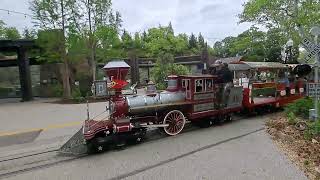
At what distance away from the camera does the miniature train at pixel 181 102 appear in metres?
9.58

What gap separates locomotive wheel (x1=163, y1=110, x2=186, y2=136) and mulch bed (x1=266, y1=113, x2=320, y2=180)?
2.86 metres

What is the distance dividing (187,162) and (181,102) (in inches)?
155

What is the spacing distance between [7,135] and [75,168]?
6.37 m

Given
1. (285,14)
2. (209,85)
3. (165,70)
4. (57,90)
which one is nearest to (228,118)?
(209,85)

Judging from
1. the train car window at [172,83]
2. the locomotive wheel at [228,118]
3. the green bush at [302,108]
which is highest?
the train car window at [172,83]

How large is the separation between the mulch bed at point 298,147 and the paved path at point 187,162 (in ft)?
0.76

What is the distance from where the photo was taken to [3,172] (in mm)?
7984

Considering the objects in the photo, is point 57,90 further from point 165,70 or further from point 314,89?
point 314,89

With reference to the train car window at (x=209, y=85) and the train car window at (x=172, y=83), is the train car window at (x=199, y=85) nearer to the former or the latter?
the train car window at (x=209, y=85)

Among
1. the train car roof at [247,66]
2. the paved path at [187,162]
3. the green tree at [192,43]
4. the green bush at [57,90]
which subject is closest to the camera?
the paved path at [187,162]

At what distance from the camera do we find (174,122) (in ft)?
37.7

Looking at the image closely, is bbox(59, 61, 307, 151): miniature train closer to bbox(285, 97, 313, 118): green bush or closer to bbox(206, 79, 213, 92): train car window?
bbox(206, 79, 213, 92): train car window

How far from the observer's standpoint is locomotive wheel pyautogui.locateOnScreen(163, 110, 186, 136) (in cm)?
1133

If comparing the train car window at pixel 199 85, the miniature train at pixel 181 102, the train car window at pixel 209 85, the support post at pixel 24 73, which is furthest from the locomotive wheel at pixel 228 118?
the support post at pixel 24 73
